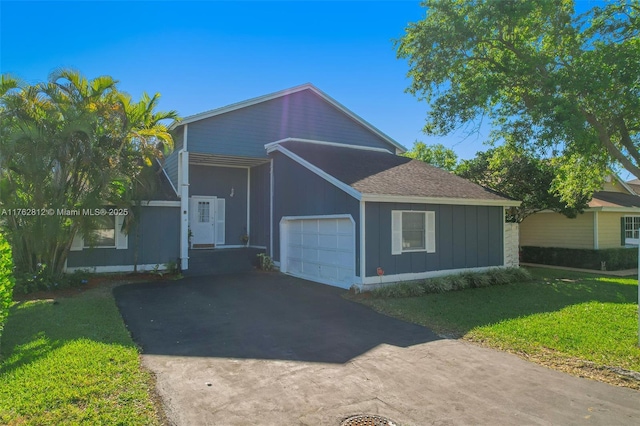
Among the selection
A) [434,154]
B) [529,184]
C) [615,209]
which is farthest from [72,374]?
[434,154]

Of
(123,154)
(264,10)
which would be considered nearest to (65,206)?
(123,154)

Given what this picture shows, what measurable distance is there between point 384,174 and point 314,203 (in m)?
2.51

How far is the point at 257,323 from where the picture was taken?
24.9 feet

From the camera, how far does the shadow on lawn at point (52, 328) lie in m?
5.55

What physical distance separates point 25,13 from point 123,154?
13.0ft

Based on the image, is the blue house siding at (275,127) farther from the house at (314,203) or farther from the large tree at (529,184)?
the large tree at (529,184)

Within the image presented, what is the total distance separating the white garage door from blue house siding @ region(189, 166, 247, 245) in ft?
11.3

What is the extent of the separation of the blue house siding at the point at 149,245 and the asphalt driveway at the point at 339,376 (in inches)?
213

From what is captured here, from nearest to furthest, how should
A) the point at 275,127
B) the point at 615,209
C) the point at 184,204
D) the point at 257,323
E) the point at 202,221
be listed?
the point at 257,323 < the point at 184,204 < the point at 275,127 < the point at 202,221 < the point at 615,209

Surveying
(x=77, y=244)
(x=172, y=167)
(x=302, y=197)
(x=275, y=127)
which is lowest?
(x=77, y=244)

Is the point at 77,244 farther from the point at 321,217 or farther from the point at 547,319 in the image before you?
the point at 547,319

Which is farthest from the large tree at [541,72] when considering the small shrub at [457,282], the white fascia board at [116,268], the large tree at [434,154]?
the large tree at [434,154]

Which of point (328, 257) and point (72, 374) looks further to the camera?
point (328, 257)

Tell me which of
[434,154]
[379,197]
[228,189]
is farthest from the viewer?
[434,154]
